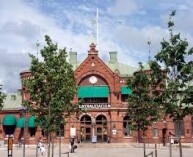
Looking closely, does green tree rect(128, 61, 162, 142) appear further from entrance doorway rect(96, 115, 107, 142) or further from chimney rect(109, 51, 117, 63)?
chimney rect(109, 51, 117, 63)

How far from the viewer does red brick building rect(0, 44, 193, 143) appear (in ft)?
221

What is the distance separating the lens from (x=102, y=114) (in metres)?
68.0

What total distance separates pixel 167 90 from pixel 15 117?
50.4 metres

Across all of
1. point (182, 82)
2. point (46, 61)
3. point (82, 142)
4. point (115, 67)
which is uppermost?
point (115, 67)

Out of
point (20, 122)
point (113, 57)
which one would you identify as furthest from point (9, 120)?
point (113, 57)

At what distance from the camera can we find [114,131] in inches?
2643

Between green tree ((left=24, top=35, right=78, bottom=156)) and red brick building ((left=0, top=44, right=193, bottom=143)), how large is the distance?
1346 inches

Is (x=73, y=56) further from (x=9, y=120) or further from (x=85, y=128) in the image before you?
(x=9, y=120)

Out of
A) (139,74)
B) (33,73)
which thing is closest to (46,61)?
(33,73)

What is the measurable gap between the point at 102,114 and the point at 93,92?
12.4ft

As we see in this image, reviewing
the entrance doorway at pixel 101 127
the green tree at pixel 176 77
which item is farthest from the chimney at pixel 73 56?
the green tree at pixel 176 77

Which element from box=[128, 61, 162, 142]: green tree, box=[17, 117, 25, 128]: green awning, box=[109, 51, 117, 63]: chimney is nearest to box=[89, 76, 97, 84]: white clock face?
box=[109, 51, 117, 63]: chimney

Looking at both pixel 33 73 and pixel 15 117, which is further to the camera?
pixel 15 117

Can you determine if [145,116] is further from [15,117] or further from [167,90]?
[15,117]
